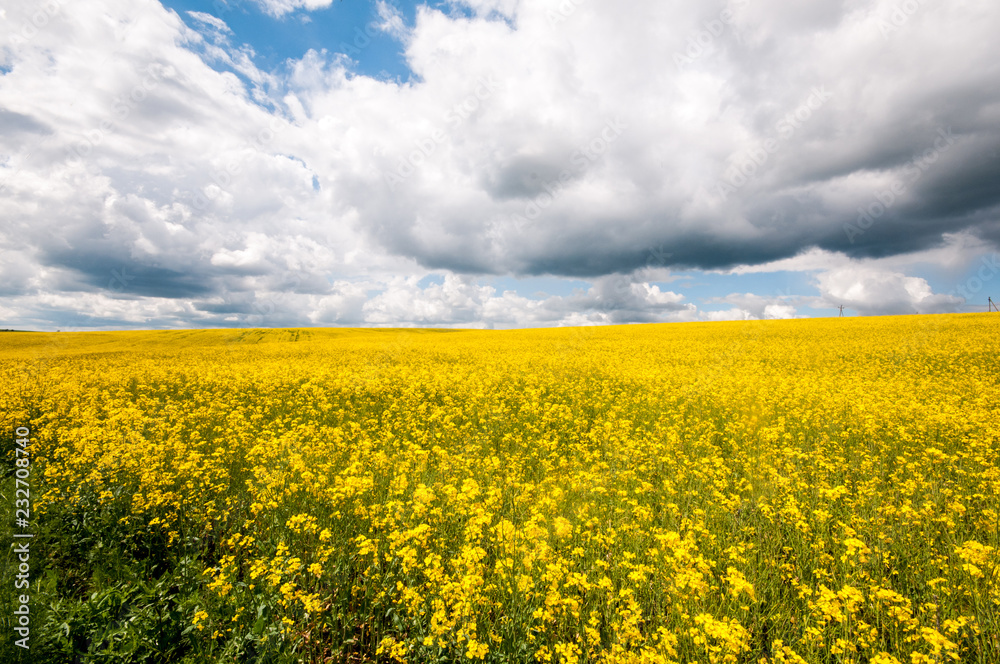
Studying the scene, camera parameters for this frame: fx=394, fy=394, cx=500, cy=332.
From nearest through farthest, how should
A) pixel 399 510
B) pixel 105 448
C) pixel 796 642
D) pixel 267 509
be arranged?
1. pixel 796 642
2. pixel 399 510
3. pixel 267 509
4. pixel 105 448

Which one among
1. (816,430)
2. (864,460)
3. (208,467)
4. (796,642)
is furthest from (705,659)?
(816,430)

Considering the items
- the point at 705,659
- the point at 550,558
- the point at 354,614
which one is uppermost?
the point at 550,558

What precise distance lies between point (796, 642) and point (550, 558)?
205 cm

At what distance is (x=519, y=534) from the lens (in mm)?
4078

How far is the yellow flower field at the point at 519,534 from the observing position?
10.6 ft

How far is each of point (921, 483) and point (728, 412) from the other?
4.07 m

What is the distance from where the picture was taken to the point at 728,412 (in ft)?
30.8

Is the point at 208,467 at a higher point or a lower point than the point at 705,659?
higher

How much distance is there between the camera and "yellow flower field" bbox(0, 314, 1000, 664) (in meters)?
3.24

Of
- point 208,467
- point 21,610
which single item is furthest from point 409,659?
point 208,467

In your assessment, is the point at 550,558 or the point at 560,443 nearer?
the point at 550,558

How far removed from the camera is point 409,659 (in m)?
3.23

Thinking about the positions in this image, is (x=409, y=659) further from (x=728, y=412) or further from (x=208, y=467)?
(x=728, y=412)

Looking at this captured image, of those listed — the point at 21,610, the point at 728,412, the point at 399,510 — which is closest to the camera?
the point at 21,610
